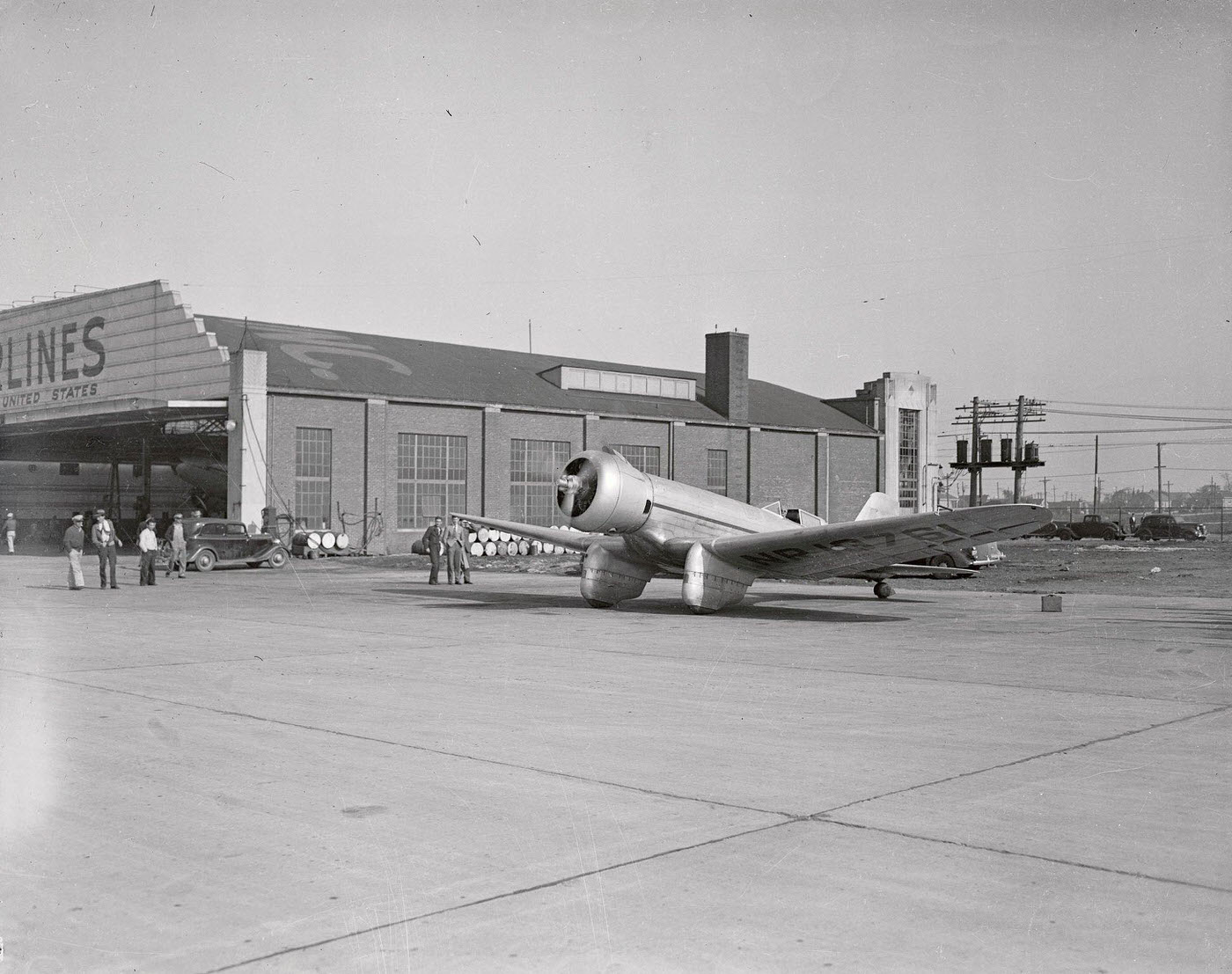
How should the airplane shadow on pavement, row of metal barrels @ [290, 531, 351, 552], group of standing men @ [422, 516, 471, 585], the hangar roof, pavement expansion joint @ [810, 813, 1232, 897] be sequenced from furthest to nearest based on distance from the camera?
the hangar roof → row of metal barrels @ [290, 531, 351, 552] → group of standing men @ [422, 516, 471, 585] → the airplane shadow on pavement → pavement expansion joint @ [810, 813, 1232, 897]

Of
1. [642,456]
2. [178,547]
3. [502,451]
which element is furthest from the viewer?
[642,456]

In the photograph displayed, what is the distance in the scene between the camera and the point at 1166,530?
73.1 meters

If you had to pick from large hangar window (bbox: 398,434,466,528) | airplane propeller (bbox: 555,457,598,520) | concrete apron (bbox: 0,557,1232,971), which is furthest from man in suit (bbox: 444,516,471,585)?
large hangar window (bbox: 398,434,466,528)

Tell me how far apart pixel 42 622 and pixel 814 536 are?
11978mm

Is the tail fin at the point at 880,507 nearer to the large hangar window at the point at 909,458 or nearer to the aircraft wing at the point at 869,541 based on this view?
the aircraft wing at the point at 869,541

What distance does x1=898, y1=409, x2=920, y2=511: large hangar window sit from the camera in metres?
66.1

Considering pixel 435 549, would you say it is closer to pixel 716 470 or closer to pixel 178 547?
pixel 178 547

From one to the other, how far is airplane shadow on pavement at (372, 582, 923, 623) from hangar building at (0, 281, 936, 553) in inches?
665

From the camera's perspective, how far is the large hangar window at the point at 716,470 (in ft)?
185

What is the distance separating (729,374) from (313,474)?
2294 cm

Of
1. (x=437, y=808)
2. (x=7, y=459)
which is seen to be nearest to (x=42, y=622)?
(x=437, y=808)

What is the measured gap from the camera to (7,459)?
201 feet

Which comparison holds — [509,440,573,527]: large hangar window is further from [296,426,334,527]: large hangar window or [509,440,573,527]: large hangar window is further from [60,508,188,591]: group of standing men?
[60,508,188,591]: group of standing men

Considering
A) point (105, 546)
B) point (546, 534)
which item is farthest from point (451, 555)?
point (105, 546)
